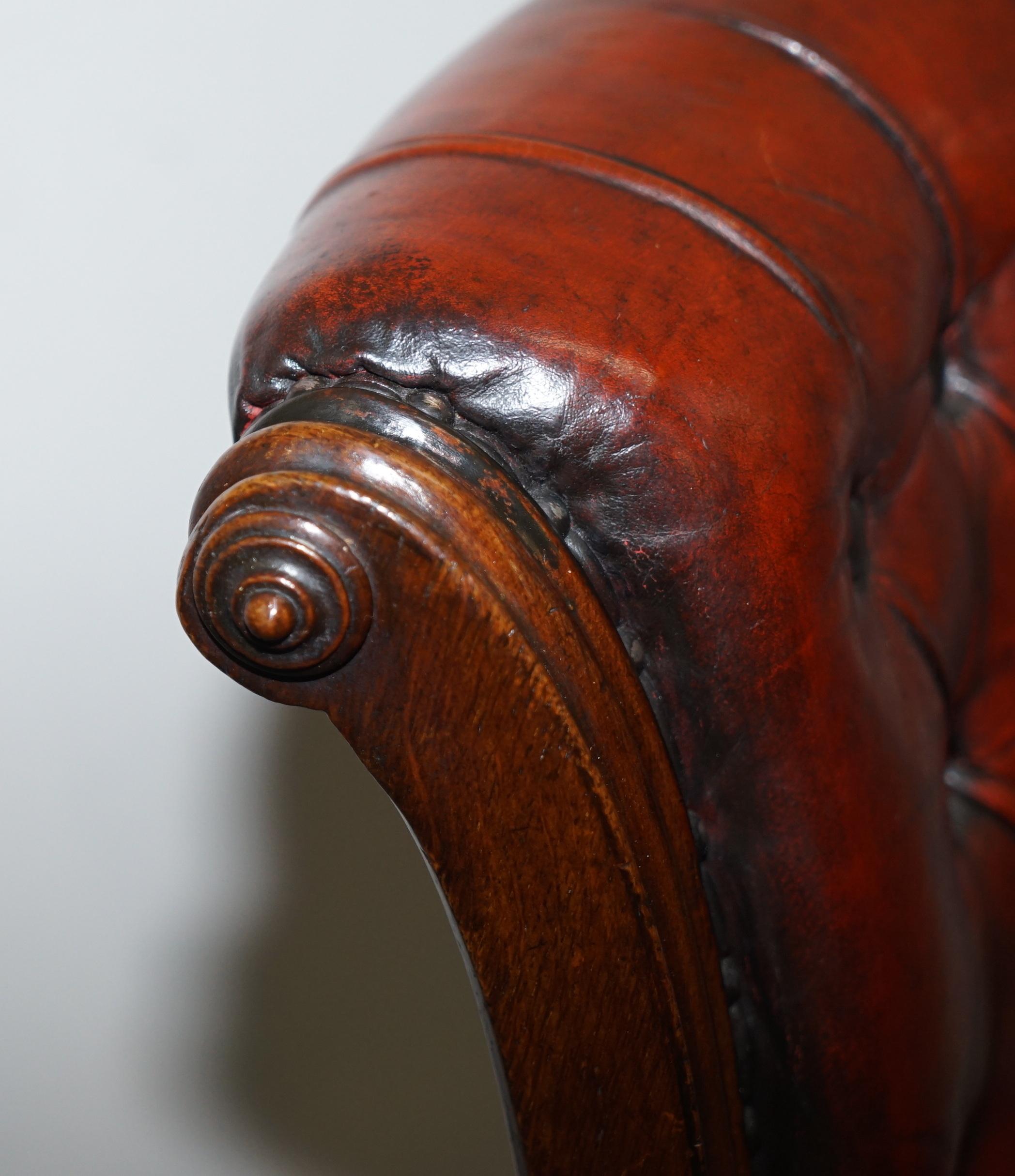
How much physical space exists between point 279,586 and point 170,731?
37.2 inches

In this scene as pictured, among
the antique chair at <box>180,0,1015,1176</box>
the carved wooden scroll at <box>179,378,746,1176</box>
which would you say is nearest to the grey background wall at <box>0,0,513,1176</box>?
the antique chair at <box>180,0,1015,1176</box>

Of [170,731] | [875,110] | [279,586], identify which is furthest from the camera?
[170,731]

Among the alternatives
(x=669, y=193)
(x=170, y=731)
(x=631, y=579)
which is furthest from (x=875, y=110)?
(x=170, y=731)

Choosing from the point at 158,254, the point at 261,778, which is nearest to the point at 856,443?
the point at 158,254

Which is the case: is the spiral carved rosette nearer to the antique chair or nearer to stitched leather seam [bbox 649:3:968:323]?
the antique chair

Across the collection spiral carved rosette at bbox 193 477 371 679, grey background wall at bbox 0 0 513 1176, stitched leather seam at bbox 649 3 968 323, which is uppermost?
stitched leather seam at bbox 649 3 968 323

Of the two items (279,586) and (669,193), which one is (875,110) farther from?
(279,586)

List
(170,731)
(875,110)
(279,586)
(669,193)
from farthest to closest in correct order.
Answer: (170,731) < (875,110) < (669,193) < (279,586)

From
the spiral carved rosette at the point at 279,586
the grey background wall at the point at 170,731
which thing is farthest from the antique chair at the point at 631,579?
the grey background wall at the point at 170,731

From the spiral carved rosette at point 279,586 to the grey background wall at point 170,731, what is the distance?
0.79 m

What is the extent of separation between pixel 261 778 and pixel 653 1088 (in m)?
0.88

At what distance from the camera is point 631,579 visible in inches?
18.5

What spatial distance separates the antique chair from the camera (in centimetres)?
43

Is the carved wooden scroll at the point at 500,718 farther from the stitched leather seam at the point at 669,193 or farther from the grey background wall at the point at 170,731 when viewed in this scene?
the grey background wall at the point at 170,731
